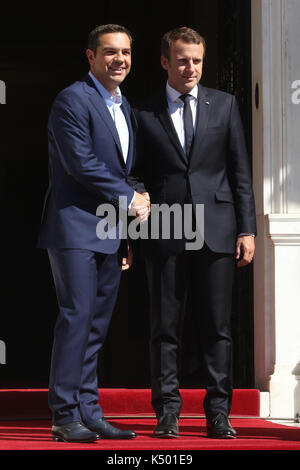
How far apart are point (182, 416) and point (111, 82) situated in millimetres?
1781

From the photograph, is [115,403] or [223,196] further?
[115,403]

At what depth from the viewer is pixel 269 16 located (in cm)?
551

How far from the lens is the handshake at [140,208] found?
4168 mm

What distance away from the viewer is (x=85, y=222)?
4.20 m

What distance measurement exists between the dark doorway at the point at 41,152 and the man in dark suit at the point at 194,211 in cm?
307

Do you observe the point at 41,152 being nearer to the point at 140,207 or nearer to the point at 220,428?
the point at 140,207

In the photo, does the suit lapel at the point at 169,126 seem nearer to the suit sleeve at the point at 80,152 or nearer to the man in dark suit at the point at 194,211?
the man in dark suit at the point at 194,211

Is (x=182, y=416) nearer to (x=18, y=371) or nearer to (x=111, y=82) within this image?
(x=111, y=82)

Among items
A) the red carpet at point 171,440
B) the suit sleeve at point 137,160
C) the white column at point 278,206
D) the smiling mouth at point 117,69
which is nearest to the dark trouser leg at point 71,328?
the red carpet at point 171,440

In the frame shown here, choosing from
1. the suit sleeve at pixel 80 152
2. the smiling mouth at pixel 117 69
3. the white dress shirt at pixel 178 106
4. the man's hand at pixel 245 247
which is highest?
the smiling mouth at pixel 117 69

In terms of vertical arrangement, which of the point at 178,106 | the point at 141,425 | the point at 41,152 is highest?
the point at 41,152

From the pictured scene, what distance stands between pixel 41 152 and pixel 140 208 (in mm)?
5422

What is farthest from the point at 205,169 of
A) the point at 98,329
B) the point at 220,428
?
the point at 220,428
